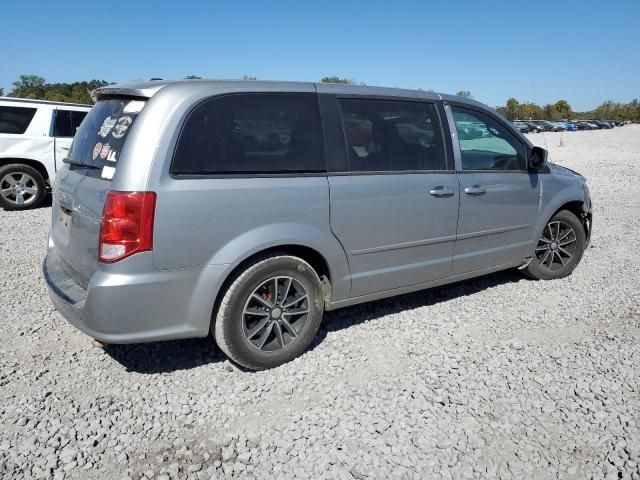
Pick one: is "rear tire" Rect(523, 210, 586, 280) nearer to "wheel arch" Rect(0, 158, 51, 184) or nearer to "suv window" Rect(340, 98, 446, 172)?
"suv window" Rect(340, 98, 446, 172)

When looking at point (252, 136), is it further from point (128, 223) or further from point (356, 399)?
point (356, 399)

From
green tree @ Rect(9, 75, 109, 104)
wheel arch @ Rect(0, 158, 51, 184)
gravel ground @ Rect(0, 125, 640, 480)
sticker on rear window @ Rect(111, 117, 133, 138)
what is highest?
green tree @ Rect(9, 75, 109, 104)

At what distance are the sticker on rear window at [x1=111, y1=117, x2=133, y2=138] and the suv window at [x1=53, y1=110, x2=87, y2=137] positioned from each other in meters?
6.70

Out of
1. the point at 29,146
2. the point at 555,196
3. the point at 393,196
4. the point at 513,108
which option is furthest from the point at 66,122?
the point at 513,108

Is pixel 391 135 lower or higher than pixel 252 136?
higher

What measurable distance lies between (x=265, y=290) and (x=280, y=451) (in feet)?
3.60

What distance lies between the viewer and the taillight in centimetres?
281

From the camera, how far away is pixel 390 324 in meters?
4.17

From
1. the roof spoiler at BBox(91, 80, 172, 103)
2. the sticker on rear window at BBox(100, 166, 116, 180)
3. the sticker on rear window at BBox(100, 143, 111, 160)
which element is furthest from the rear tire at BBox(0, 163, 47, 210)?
the sticker on rear window at BBox(100, 166, 116, 180)

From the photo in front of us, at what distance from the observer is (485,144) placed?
179 inches

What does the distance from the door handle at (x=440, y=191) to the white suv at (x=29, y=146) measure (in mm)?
7330

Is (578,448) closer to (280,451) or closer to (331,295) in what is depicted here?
(280,451)

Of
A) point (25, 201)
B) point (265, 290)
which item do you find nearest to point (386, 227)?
point (265, 290)

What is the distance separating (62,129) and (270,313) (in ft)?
24.3
